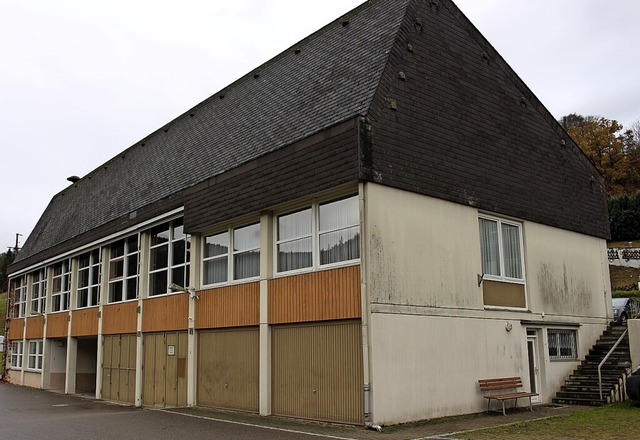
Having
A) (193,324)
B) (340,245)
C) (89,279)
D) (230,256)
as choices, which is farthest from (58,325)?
(340,245)

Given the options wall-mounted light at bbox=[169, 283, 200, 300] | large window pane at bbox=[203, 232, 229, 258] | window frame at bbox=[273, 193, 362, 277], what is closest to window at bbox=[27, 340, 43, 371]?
wall-mounted light at bbox=[169, 283, 200, 300]

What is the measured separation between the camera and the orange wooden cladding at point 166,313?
18953 millimetres

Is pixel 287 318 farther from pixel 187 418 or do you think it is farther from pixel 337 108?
pixel 337 108

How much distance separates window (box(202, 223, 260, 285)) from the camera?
16.6m

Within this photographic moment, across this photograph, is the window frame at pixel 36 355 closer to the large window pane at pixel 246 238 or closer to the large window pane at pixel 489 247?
the large window pane at pixel 246 238

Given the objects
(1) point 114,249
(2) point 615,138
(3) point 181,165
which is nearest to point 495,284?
(3) point 181,165

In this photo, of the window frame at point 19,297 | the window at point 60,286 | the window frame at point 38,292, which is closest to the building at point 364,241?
the window at point 60,286

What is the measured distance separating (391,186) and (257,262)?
4.37 meters

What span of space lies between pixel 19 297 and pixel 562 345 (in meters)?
27.9

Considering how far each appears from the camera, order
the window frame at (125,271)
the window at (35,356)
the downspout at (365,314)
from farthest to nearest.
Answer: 1. the window at (35,356)
2. the window frame at (125,271)
3. the downspout at (365,314)

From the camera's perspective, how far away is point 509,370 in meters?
16.1

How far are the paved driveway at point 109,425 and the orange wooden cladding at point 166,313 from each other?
2487 millimetres

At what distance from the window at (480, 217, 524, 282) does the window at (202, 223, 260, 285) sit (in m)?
5.70

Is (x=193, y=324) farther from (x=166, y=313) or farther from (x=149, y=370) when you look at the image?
(x=149, y=370)
